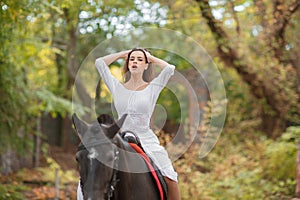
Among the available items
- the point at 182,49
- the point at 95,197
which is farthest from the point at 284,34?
the point at 95,197

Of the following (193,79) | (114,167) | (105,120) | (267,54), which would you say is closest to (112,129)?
(105,120)

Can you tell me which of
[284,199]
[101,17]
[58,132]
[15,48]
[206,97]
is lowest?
[284,199]

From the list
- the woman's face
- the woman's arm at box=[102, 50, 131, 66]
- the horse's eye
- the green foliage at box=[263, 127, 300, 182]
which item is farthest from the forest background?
the horse's eye

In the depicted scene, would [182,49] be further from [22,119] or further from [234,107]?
[22,119]

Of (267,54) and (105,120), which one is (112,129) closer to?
(105,120)

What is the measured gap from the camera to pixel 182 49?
14.7 meters

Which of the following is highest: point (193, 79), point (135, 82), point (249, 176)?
point (193, 79)

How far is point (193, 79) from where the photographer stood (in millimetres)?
11820

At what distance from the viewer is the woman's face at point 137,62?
13.0 ft

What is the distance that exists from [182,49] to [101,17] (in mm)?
5206

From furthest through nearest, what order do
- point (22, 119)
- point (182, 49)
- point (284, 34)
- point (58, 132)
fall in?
point (58, 132)
point (182, 49)
point (284, 34)
point (22, 119)

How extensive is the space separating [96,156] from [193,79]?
912 cm

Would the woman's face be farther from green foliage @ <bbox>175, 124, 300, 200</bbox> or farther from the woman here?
green foliage @ <bbox>175, 124, 300, 200</bbox>

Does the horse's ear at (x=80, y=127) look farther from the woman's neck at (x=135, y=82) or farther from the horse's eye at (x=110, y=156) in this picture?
the woman's neck at (x=135, y=82)
